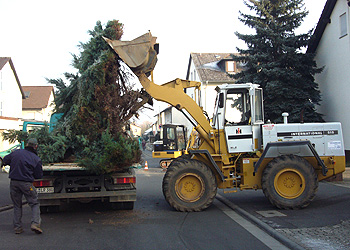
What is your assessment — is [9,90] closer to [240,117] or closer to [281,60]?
[281,60]

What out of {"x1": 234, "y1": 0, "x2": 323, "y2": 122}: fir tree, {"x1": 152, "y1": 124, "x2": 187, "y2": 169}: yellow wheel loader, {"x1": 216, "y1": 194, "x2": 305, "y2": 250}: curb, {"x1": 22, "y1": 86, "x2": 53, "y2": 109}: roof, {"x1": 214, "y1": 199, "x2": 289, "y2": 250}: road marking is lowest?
{"x1": 214, "y1": 199, "x2": 289, "y2": 250}: road marking

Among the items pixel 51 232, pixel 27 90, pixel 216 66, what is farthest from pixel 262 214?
pixel 27 90

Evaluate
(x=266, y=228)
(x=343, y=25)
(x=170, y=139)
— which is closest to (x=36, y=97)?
(x=170, y=139)

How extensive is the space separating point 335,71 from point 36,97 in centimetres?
4893

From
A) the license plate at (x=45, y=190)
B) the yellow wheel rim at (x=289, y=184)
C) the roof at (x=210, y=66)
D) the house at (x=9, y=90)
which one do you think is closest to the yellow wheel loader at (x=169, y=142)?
the yellow wheel rim at (x=289, y=184)

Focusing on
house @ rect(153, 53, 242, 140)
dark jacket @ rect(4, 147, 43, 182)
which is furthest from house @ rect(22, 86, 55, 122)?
dark jacket @ rect(4, 147, 43, 182)

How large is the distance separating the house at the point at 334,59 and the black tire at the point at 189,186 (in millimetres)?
13325

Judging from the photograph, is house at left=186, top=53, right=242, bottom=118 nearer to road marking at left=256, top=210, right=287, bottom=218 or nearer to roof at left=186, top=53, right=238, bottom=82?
roof at left=186, top=53, right=238, bottom=82

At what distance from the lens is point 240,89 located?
9.66m

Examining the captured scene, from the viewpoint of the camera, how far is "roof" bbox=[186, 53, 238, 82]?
3812cm

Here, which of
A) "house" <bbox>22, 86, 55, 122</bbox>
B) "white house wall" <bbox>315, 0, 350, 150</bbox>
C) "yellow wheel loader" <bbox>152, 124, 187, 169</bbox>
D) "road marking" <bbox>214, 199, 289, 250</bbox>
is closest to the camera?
"road marking" <bbox>214, 199, 289, 250</bbox>

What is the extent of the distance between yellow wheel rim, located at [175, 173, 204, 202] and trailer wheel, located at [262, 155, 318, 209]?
5.32ft

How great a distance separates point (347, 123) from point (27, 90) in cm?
5263

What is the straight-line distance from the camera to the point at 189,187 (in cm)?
902
